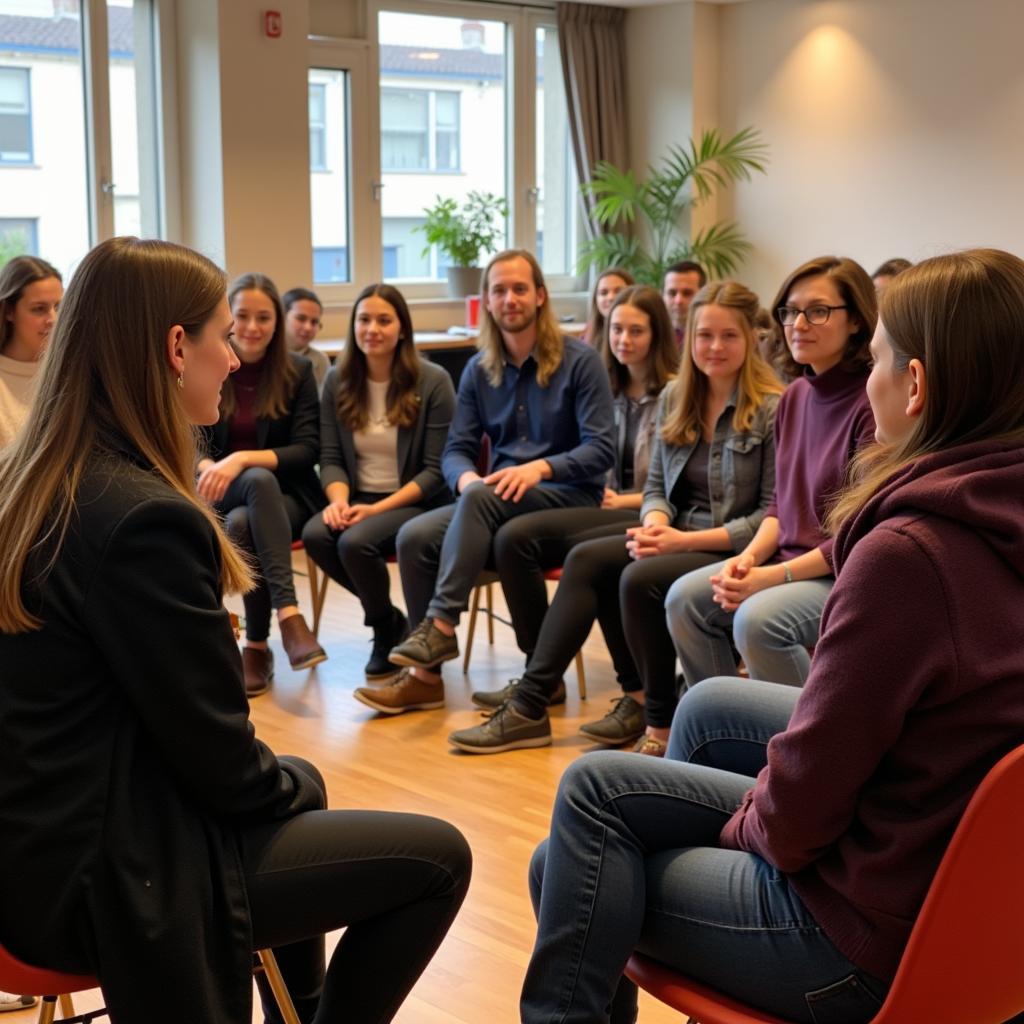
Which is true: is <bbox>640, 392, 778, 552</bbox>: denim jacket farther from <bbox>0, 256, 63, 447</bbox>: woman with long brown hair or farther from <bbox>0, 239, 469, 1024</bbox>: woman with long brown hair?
<bbox>0, 239, 469, 1024</bbox>: woman with long brown hair

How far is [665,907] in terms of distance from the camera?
1593 millimetres

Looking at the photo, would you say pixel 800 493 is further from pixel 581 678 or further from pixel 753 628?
pixel 581 678

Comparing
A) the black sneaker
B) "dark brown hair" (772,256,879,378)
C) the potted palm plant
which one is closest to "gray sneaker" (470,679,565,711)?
the black sneaker

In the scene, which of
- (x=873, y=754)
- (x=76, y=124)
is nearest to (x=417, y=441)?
(x=76, y=124)

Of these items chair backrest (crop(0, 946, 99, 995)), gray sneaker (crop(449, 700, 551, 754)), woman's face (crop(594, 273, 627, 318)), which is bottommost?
gray sneaker (crop(449, 700, 551, 754))

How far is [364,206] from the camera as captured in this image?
7.07 meters

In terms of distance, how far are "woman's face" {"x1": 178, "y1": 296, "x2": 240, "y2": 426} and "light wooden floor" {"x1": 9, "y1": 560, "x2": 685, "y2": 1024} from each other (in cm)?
116

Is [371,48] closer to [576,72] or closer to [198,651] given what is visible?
[576,72]

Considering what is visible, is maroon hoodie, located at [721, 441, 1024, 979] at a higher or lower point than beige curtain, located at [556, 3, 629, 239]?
lower

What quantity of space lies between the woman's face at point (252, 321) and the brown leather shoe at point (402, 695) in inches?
46.9

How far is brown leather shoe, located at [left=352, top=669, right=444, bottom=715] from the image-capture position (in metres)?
3.91

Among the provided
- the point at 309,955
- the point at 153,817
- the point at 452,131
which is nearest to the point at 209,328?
the point at 153,817

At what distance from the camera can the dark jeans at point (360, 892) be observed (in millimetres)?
1595

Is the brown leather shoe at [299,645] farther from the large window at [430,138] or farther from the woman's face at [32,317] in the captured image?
the large window at [430,138]
